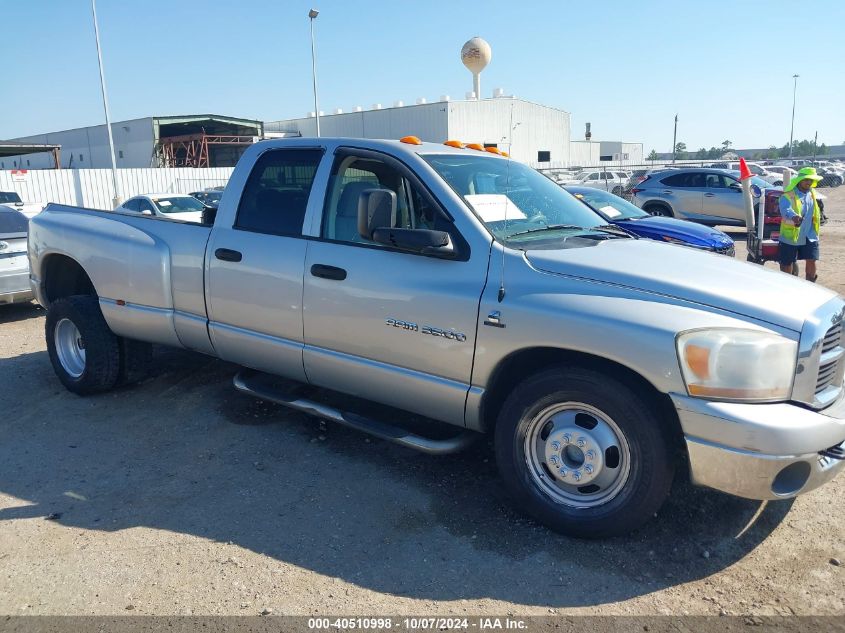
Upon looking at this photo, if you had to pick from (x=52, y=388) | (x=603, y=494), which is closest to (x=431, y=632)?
(x=603, y=494)

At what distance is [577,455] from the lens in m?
3.24

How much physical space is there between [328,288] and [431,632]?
2.02 m

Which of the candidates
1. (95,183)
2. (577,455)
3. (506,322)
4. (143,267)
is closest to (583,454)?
(577,455)

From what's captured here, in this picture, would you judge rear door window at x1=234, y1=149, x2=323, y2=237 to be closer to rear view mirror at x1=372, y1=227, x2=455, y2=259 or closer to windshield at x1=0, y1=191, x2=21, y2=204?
rear view mirror at x1=372, y1=227, x2=455, y2=259

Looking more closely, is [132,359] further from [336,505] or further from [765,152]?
[765,152]

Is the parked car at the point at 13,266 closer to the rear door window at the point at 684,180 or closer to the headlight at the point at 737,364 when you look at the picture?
the headlight at the point at 737,364

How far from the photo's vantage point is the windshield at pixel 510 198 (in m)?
3.71

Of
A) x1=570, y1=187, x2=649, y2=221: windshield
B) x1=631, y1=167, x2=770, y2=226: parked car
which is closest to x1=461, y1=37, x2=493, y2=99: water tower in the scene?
x1=631, y1=167, x2=770, y2=226: parked car

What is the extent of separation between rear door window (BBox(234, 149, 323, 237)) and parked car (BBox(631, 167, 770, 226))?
1566 cm

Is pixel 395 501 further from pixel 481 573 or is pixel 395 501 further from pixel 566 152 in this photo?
pixel 566 152

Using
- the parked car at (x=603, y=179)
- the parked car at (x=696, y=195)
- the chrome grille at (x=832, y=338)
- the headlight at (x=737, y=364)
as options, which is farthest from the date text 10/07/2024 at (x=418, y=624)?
the parked car at (x=603, y=179)

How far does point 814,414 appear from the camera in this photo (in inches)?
112

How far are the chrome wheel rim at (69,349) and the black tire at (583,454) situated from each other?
3945mm

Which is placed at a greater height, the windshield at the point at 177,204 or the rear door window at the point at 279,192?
the rear door window at the point at 279,192
